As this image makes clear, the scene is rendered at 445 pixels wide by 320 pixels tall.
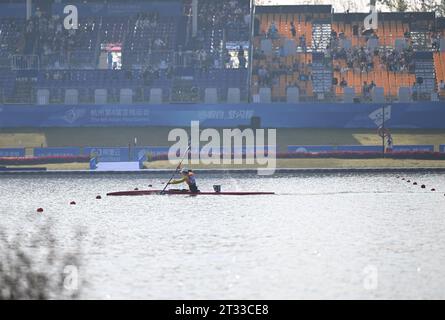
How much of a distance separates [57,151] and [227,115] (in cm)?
1495

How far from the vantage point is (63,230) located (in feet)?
152

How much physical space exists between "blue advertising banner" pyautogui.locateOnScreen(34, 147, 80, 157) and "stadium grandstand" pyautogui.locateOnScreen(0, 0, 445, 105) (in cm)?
948

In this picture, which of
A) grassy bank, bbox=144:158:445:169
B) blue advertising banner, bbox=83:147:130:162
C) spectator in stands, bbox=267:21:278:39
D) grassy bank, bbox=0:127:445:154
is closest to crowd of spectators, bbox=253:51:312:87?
spectator in stands, bbox=267:21:278:39

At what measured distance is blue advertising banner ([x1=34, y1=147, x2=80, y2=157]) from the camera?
258 feet

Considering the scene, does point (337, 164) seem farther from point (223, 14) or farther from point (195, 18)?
point (223, 14)

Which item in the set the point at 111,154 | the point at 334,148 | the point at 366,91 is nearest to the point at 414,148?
the point at 334,148

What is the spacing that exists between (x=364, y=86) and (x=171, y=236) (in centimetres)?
4657

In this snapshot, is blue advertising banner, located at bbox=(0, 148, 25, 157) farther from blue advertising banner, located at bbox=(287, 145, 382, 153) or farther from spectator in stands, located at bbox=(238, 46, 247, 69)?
spectator in stands, located at bbox=(238, 46, 247, 69)

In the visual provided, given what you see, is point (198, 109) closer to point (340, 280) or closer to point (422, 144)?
point (422, 144)

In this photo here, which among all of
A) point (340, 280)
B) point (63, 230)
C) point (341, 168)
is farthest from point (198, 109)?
point (340, 280)

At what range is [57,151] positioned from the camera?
258 ft

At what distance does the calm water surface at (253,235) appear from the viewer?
33469 millimetres

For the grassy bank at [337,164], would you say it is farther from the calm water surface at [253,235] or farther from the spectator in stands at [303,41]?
the spectator in stands at [303,41]
